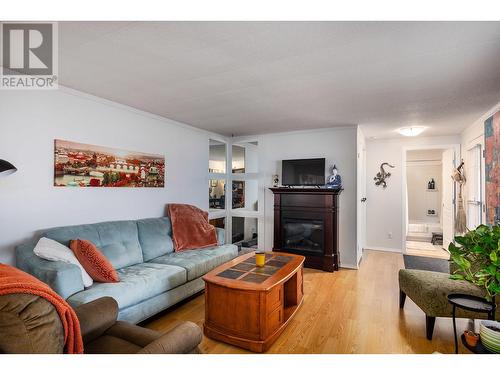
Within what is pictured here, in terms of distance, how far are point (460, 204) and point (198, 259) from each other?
15.7 ft

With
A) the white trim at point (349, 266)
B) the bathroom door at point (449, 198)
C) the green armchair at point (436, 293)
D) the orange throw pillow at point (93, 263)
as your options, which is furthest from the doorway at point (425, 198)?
the orange throw pillow at point (93, 263)

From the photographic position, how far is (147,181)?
3.78m

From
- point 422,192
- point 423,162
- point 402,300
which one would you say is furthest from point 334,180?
point 422,192

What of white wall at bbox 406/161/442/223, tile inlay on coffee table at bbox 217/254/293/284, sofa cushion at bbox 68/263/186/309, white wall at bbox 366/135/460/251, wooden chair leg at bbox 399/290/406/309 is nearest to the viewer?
sofa cushion at bbox 68/263/186/309

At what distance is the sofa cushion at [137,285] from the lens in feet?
6.93

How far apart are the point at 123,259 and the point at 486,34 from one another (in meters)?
3.57

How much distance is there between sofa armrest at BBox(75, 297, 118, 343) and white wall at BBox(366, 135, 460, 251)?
5.44 m

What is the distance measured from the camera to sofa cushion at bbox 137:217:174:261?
3279 millimetres

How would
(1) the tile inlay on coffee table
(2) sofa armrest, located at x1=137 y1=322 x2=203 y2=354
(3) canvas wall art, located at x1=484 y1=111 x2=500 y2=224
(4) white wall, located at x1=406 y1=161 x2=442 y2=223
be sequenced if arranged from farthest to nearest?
(4) white wall, located at x1=406 y1=161 x2=442 y2=223 → (3) canvas wall art, located at x1=484 y1=111 x2=500 y2=224 → (1) the tile inlay on coffee table → (2) sofa armrest, located at x1=137 y1=322 x2=203 y2=354

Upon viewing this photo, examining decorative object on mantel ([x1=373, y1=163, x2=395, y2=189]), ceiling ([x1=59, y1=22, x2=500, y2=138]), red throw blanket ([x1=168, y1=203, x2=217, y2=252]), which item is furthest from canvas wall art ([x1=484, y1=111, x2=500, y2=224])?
red throw blanket ([x1=168, y1=203, x2=217, y2=252])

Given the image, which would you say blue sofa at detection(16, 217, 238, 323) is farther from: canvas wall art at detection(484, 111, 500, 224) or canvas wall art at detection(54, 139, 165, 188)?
canvas wall art at detection(484, 111, 500, 224)

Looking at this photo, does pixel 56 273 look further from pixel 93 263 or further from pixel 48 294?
pixel 48 294

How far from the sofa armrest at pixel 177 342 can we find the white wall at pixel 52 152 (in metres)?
2.08

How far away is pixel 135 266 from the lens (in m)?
2.94
